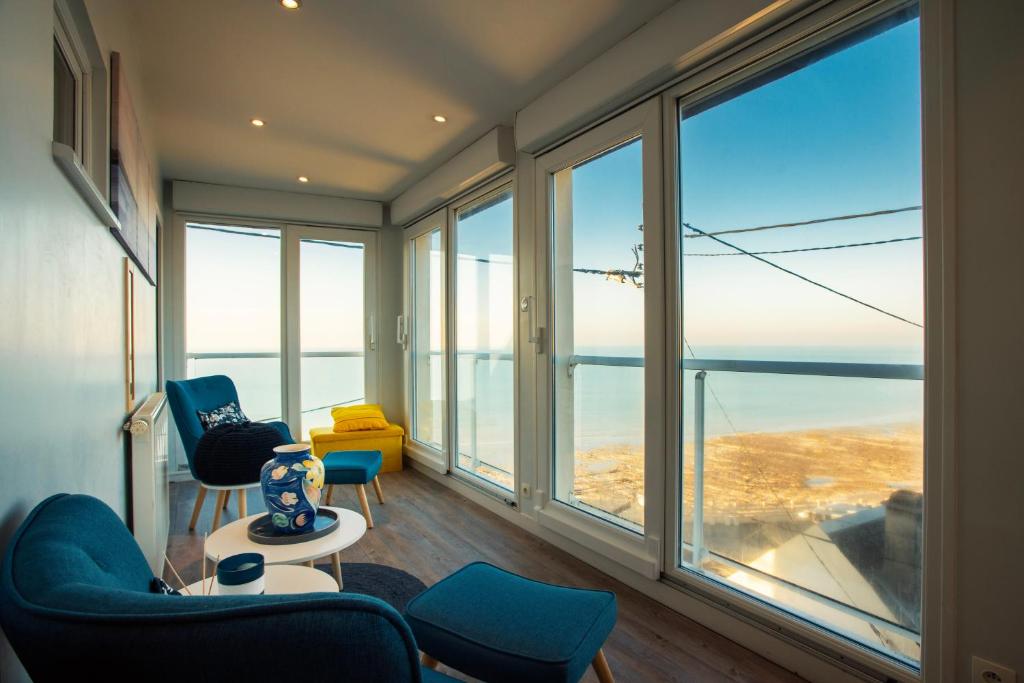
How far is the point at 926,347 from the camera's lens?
158 cm

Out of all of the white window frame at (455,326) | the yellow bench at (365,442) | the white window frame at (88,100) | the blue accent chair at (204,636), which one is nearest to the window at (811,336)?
the white window frame at (455,326)

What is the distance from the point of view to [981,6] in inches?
57.9

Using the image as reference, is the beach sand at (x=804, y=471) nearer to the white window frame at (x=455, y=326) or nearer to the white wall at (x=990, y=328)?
the white wall at (x=990, y=328)

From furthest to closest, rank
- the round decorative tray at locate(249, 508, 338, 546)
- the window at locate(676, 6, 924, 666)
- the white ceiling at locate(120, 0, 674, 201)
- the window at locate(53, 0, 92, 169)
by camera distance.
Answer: the white ceiling at locate(120, 0, 674, 201)
the round decorative tray at locate(249, 508, 338, 546)
the window at locate(676, 6, 924, 666)
the window at locate(53, 0, 92, 169)

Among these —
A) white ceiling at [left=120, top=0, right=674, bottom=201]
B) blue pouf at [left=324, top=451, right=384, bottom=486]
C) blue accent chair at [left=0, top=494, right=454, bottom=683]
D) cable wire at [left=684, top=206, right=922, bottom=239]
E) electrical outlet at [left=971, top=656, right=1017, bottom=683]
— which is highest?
white ceiling at [left=120, top=0, right=674, bottom=201]

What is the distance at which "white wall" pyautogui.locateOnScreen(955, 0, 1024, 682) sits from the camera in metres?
1.41

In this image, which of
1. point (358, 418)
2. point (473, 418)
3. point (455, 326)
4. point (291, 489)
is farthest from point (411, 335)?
point (291, 489)

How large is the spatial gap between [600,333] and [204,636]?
256 centimetres

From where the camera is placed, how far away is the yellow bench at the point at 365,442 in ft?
15.4

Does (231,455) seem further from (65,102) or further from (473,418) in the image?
(65,102)

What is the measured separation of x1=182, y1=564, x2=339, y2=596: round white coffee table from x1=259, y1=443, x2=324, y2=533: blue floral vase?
0.24 meters

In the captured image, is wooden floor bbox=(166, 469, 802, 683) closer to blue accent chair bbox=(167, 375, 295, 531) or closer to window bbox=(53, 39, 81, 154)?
blue accent chair bbox=(167, 375, 295, 531)

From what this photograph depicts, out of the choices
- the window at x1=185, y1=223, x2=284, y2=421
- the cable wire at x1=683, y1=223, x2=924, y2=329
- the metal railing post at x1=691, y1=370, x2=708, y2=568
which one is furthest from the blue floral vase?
the window at x1=185, y1=223, x2=284, y2=421

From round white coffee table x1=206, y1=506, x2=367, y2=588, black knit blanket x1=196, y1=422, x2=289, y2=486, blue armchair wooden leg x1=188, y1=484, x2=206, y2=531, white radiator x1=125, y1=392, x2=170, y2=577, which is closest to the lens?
round white coffee table x1=206, y1=506, x2=367, y2=588
